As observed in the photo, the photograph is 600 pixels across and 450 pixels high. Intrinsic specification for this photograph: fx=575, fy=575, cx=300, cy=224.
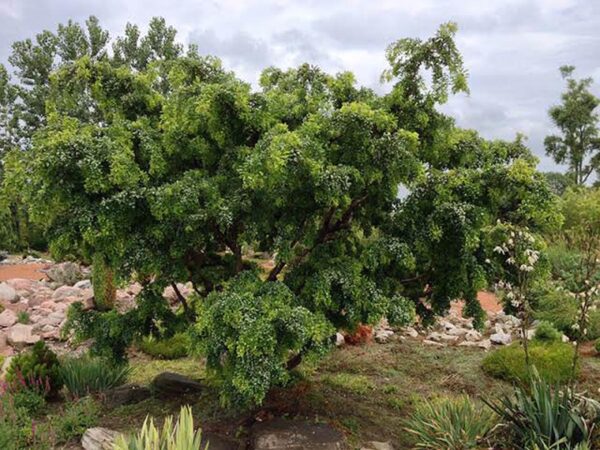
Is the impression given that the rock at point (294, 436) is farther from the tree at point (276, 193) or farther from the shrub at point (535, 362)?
the shrub at point (535, 362)

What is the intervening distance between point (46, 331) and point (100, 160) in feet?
26.6

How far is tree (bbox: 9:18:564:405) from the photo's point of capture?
539 centimetres

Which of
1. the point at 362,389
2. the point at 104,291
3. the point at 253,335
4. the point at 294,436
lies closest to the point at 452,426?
the point at 294,436

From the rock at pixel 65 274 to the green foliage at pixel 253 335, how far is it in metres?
13.7

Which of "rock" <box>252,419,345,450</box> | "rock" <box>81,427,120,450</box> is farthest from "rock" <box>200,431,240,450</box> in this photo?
"rock" <box>81,427,120,450</box>

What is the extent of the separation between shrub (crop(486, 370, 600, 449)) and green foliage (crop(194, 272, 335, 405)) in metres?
2.07

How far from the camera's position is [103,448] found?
6.13m

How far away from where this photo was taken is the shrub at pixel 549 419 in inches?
213

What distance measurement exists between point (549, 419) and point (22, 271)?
22.0 meters

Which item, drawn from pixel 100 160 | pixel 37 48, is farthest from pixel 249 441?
pixel 37 48

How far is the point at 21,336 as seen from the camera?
1133cm

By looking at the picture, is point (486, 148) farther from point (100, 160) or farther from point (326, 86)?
point (100, 160)

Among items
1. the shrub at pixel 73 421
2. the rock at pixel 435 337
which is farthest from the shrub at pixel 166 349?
the rock at pixel 435 337

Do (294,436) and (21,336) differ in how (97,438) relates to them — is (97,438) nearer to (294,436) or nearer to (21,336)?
(294,436)
